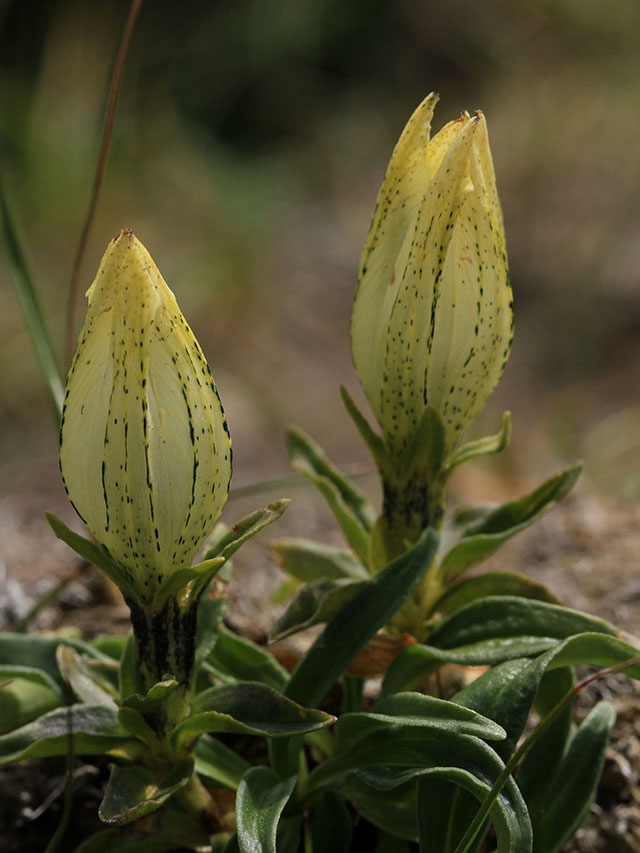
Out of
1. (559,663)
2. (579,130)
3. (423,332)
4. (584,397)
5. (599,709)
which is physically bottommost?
(599,709)

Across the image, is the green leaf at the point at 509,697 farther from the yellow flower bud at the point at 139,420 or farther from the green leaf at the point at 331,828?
the yellow flower bud at the point at 139,420

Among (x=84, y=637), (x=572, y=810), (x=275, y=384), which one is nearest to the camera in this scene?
(x=572, y=810)

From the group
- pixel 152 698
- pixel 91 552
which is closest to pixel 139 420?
pixel 91 552

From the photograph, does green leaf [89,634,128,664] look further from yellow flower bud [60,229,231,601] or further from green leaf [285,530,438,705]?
yellow flower bud [60,229,231,601]

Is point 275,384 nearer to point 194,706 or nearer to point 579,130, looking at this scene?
point 579,130

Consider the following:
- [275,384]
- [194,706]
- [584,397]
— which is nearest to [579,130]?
[584,397]

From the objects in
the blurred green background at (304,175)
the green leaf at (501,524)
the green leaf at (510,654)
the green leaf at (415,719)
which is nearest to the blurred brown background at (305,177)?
the blurred green background at (304,175)
